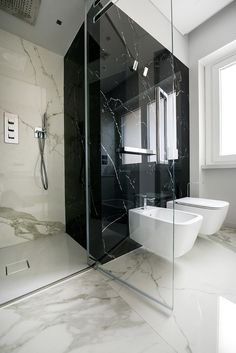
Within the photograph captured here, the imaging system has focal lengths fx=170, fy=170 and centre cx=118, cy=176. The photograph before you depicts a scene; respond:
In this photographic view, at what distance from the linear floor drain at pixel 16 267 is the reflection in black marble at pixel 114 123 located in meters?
0.48

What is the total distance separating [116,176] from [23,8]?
148cm

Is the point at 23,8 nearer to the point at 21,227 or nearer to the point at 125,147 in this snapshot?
the point at 125,147

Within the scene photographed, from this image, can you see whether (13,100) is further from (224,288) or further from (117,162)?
(224,288)

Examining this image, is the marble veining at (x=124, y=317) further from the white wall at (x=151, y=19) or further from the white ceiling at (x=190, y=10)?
the white ceiling at (x=190, y=10)

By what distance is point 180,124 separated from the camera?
2076mm

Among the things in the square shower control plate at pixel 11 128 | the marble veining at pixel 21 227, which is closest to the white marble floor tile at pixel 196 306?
the marble veining at pixel 21 227

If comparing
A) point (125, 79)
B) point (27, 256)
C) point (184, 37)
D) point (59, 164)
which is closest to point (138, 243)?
point (27, 256)

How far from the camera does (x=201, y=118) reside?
85.0 inches

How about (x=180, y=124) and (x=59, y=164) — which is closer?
(x=59, y=164)

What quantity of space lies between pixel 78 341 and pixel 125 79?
1.61m

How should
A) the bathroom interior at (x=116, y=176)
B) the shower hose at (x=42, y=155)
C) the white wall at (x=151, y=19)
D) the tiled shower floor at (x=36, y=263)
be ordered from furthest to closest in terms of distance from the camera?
1. the shower hose at (x=42, y=155)
2. the white wall at (x=151, y=19)
3. the tiled shower floor at (x=36, y=263)
4. the bathroom interior at (x=116, y=176)

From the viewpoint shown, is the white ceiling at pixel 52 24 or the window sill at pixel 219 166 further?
the window sill at pixel 219 166

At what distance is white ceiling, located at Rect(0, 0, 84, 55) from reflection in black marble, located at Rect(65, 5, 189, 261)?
0.10 meters

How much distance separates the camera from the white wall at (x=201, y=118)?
1.90m
